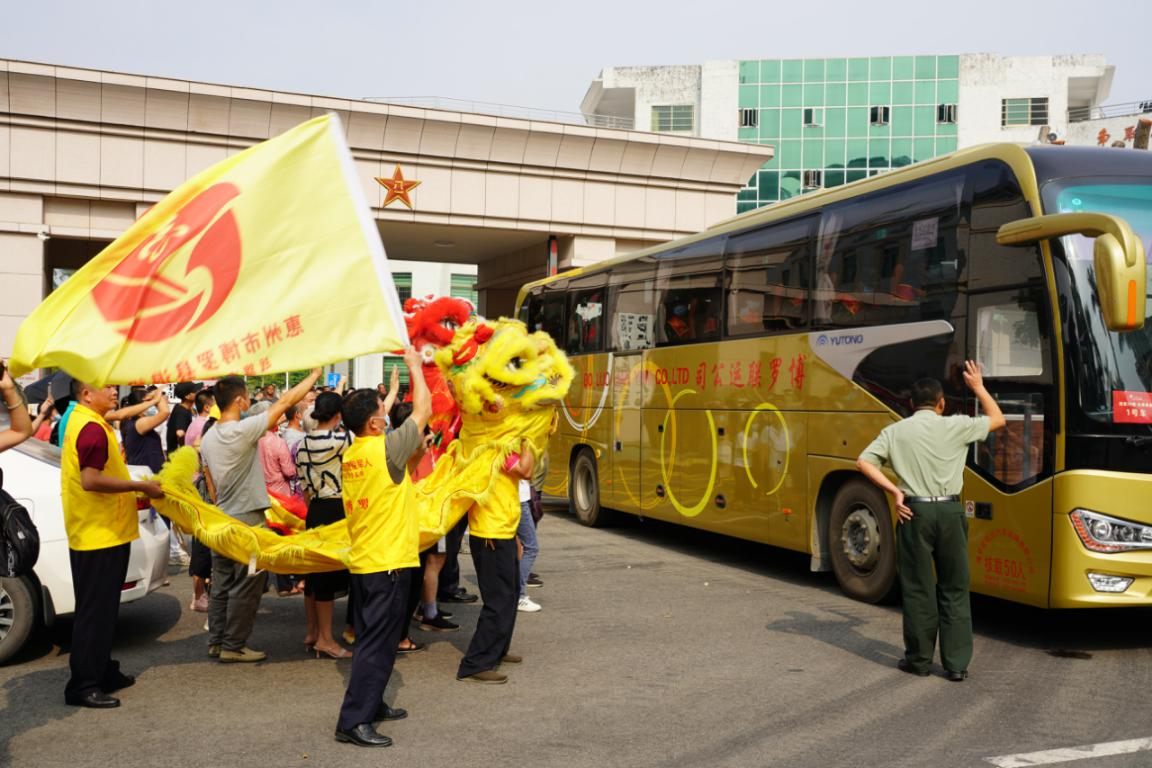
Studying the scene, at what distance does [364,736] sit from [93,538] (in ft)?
6.39

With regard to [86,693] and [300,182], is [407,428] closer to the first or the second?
[300,182]

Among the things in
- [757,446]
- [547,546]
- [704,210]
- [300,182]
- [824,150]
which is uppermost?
[824,150]

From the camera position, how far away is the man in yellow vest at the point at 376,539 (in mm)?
5168

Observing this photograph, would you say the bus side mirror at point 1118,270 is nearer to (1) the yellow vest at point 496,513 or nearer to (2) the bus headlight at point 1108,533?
(2) the bus headlight at point 1108,533

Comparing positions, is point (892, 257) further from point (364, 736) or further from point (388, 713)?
point (364, 736)

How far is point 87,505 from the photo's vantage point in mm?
5797

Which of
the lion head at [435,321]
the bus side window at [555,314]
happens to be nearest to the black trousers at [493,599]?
the lion head at [435,321]

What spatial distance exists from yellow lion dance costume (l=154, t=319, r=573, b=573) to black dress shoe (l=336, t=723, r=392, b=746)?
1250mm

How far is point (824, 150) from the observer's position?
175 ft

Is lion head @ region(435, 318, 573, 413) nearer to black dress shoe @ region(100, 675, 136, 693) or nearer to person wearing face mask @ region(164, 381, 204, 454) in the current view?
black dress shoe @ region(100, 675, 136, 693)

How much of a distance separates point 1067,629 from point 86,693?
271 inches

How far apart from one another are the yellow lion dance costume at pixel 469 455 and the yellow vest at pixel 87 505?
51 centimetres

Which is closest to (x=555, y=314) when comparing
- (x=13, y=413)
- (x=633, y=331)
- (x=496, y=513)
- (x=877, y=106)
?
(x=633, y=331)

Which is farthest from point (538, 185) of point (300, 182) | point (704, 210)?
point (300, 182)
